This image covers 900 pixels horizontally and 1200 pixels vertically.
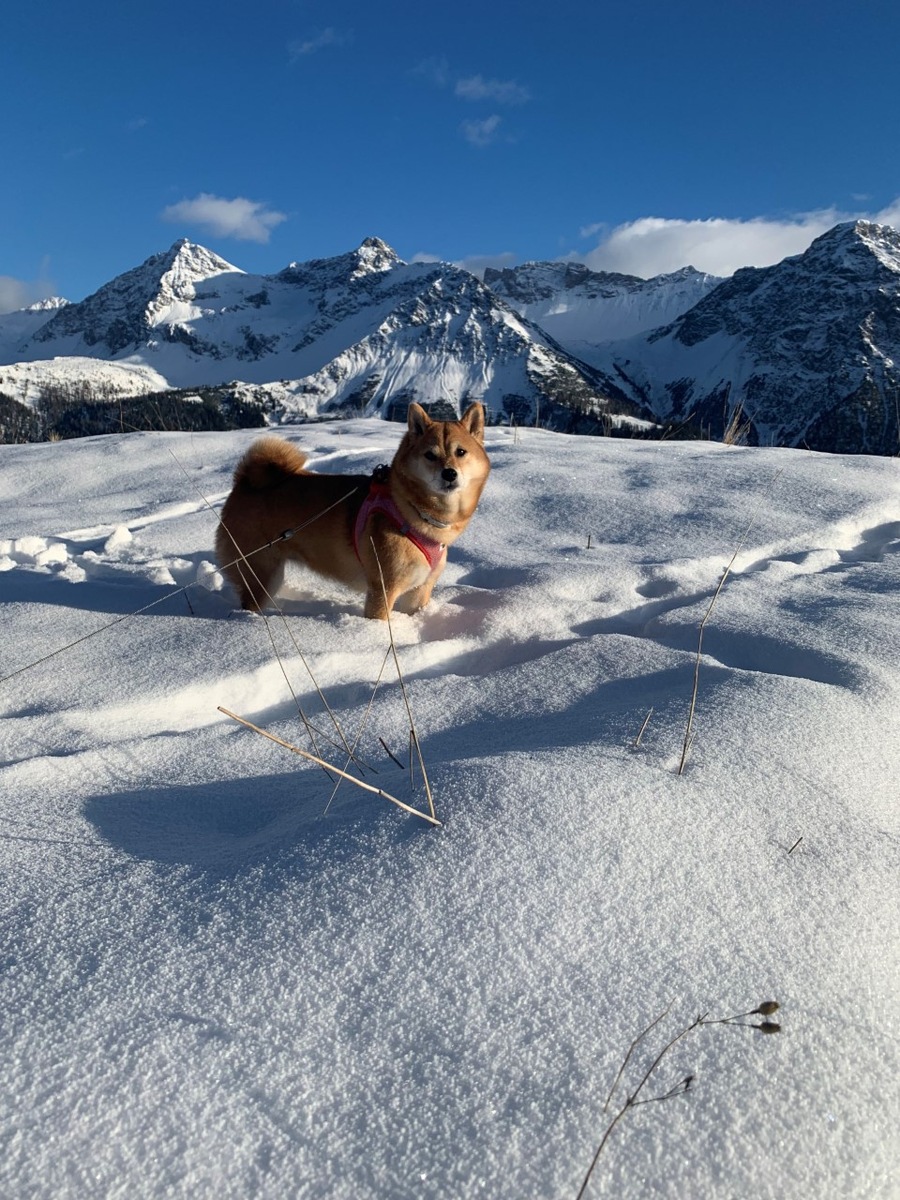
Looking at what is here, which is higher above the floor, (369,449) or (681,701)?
(369,449)

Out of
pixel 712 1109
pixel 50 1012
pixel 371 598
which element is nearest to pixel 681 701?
pixel 712 1109

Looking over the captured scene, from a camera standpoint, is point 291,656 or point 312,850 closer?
point 312,850

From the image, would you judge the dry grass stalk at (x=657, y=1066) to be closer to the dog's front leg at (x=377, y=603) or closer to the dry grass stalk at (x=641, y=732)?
the dry grass stalk at (x=641, y=732)

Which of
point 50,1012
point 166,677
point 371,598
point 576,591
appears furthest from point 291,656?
point 50,1012

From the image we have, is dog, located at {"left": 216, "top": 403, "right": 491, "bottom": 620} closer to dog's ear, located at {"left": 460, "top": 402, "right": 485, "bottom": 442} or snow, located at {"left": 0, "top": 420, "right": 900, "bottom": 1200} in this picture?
dog's ear, located at {"left": 460, "top": 402, "right": 485, "bottom": 442}

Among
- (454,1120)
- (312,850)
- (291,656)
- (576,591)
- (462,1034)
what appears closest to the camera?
(454,1120)

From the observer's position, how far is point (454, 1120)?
36.0 inches

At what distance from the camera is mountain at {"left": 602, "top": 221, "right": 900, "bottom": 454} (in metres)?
153

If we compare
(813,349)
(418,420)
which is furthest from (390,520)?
(813,349)

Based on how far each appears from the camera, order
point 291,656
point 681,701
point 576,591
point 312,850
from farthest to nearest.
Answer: point 576,591
point 291,656
point 681,701
point 312,850

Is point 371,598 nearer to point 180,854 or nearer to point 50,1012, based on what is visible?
point 180,854

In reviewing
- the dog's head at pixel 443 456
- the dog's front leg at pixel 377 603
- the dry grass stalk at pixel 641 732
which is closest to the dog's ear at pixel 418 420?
the dog's head at pixel 443 456

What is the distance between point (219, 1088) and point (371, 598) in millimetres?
2887

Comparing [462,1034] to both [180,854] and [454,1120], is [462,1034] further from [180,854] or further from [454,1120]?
[180,854]
